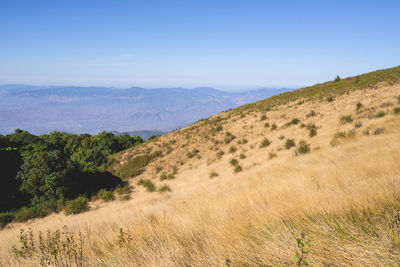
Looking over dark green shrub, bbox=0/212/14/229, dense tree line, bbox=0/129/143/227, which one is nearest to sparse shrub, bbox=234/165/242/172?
dense tree line, bbox=0/129/143/227

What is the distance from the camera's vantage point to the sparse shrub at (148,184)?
1259 centimetres

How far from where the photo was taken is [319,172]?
6.05 metres

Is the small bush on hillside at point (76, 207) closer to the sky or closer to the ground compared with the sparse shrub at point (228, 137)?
closer to the ground

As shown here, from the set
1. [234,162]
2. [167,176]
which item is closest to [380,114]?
[234,162]

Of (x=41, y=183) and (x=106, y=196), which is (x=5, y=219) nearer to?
(x=41, y=183)

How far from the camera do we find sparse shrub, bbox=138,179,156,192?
41.3 feet

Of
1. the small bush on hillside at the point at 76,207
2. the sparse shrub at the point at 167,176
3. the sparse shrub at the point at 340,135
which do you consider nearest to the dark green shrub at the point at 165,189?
the sparse shrub at the point at 167,176

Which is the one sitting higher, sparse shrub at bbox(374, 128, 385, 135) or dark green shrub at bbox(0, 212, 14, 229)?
sparse shrub at bbox(374, 128, 385, 135)

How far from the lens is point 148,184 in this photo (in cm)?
1329

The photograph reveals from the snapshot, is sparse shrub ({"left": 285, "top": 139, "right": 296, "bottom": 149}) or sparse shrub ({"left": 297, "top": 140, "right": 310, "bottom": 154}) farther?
sparse shrub ({"left": 285, "top": 139, "right": 296, "bottom": 149})

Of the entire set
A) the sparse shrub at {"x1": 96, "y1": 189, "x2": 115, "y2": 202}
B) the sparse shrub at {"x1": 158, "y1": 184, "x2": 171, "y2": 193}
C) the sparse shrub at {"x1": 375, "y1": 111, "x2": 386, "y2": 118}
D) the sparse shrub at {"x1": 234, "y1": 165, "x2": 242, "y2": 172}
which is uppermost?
the sparse shrub at {"x1": 375, "y1": 111, "x2": 386, "y2": 118}

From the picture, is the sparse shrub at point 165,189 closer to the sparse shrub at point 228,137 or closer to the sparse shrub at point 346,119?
the sparse shrub at point 228,137

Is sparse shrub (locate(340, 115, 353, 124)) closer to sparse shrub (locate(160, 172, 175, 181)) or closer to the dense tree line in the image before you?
sparse shrub (locate(160, 172, 175, 181))

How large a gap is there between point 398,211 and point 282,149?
940 centimetres
